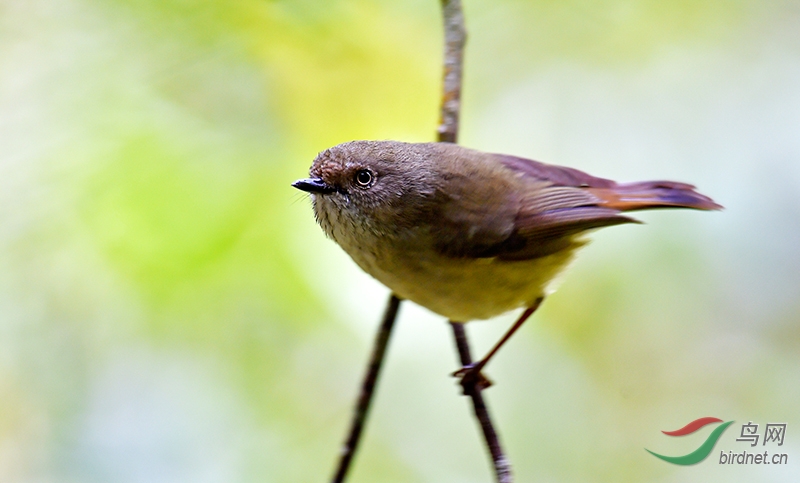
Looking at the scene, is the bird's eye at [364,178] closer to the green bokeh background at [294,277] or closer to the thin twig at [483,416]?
the thin twig at [483,416]

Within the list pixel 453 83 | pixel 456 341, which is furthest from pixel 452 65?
pixel 456 341

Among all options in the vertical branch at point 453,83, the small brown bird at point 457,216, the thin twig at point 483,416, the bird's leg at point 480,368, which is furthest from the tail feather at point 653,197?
the thin twig at point 483,416

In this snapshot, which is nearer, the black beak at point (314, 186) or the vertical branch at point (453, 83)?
the black beak at point (314, 186)

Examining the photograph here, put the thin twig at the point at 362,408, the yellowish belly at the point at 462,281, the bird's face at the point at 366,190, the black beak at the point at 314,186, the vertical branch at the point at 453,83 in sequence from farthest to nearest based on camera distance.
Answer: the vertical branch at the point at 453,83 < the thin twig at the point at 362,408 < the yellowish belly at the point at 462,281 < the bird's face at the point at 366,190 < the black beak at the point at 314,186

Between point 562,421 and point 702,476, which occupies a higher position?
point 562,421

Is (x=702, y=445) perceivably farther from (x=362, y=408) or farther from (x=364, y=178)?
(x=364, y=178)

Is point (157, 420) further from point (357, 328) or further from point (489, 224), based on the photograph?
point (489, 224)

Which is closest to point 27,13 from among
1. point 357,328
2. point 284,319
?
point 284,319

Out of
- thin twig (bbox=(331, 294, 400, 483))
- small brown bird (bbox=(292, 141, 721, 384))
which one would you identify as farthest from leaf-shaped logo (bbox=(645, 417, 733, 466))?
thin twig (bbox=(331, 294, 400, 483))
